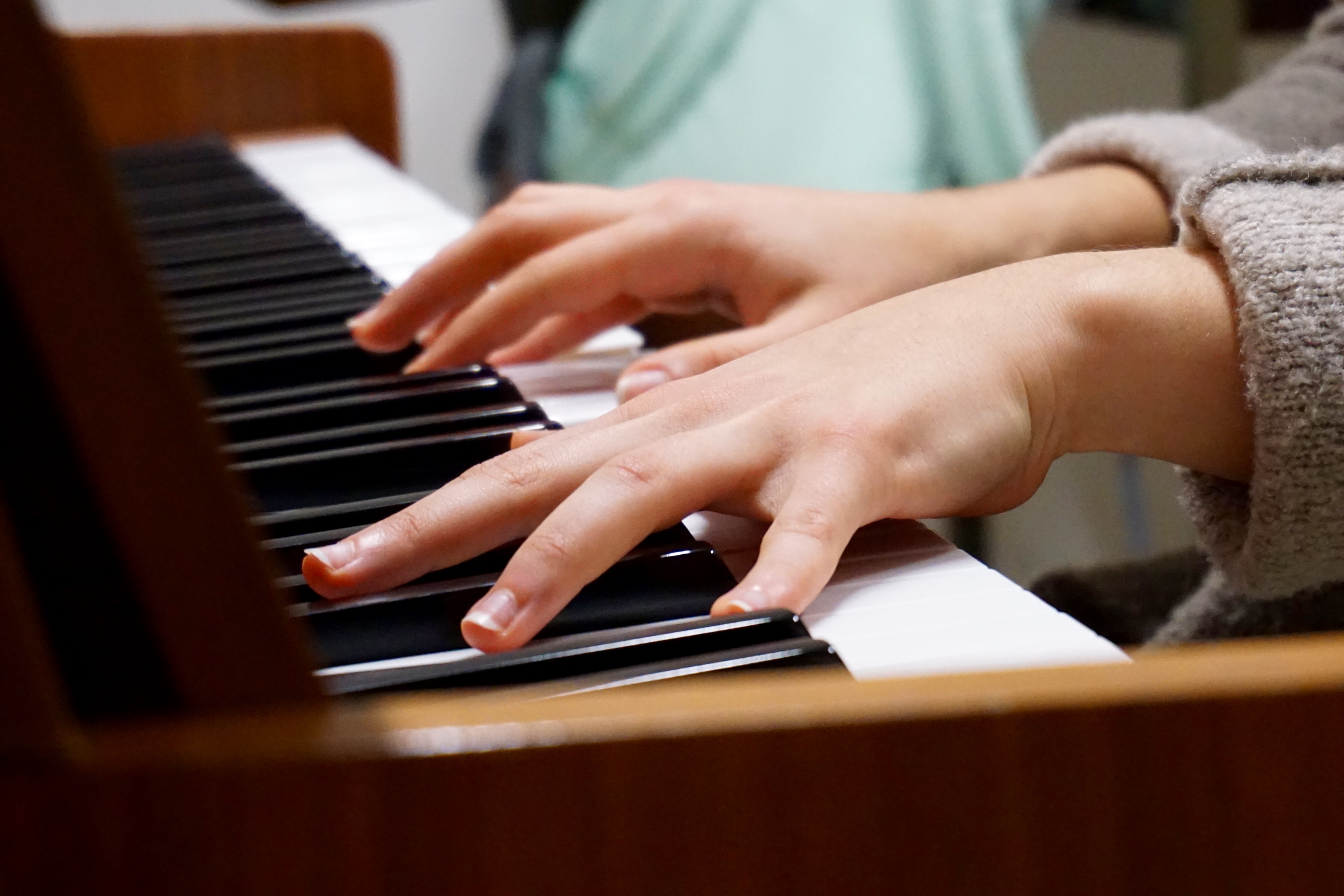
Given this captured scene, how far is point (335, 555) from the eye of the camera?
379mm

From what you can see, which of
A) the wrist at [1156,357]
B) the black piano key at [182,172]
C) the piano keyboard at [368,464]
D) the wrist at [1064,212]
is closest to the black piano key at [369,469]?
the piano keyboard at [368,464]

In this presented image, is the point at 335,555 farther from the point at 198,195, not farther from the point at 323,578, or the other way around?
the point at 198,195

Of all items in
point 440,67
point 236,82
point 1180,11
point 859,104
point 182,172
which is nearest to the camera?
point 182,172

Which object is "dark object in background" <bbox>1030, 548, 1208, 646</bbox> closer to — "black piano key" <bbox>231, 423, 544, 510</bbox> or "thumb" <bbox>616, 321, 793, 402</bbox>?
"thumb" <bbox>616, 321, 793, 402</bbox>

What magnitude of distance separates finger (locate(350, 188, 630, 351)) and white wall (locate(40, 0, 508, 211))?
5.15 ft

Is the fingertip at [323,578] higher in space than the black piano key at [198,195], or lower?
lower

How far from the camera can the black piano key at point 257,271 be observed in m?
0.75

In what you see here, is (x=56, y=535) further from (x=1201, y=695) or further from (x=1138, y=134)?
(x=1138, y=134)

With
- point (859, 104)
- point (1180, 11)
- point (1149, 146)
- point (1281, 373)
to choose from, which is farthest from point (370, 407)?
point (1180, 11)

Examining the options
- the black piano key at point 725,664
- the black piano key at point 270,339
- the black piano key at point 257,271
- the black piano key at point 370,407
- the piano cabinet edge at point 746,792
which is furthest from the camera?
the black piano key at point 257,271

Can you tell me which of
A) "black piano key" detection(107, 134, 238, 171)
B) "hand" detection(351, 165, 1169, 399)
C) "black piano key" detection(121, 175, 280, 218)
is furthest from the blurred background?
"hand" detection(351, 165, 1169, 399)

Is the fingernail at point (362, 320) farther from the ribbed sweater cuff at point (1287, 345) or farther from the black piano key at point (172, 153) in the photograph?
Result: the black piano key at point (172, 153)

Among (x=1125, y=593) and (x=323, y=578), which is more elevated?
(x=323, y=578)

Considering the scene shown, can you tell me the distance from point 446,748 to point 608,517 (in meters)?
0.18
